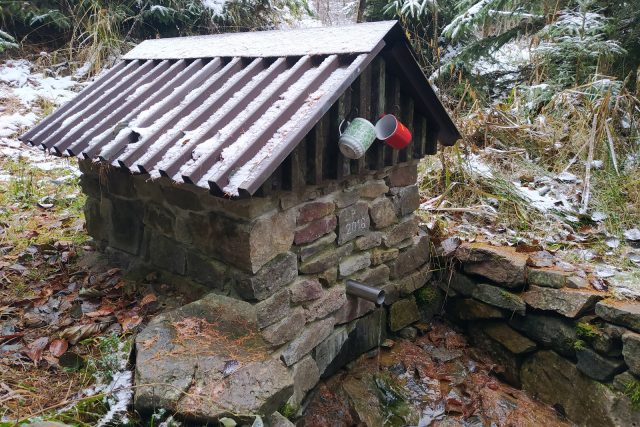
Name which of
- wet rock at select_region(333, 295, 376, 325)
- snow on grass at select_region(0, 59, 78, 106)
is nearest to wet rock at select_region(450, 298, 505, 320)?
wet rock at select_region(333, 295, 376, 325)

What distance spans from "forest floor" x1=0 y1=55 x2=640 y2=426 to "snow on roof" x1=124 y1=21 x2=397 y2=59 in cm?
160

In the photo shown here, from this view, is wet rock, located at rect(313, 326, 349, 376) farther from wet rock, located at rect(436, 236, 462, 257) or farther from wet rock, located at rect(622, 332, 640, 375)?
wet rock, located at rect(622, 332, 640, 375)

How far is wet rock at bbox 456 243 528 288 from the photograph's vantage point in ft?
11.8

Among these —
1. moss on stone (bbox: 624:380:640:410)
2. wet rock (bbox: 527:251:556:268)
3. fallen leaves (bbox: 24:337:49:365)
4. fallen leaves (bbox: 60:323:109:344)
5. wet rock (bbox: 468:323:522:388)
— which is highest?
fallen leaves (bbox: 60:323:109:344)

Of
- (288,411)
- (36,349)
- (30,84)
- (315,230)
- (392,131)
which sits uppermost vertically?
(30,84)

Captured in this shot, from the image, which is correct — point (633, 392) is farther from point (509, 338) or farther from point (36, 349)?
point (36, 349)

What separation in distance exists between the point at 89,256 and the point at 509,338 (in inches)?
131

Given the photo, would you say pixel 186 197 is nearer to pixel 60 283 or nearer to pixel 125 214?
pixel 125 214

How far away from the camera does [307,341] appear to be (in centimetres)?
299

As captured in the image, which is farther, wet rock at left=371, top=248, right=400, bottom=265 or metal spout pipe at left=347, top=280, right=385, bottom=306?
wet rock at left=371, top=248, right=400, bottom=265

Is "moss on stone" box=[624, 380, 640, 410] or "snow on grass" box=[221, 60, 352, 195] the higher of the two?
"snow on grass" box=[221, 60, 352, 195]

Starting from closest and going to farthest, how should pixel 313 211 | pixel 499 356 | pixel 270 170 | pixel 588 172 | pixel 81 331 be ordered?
pixel 270 170 → pixel 81 331 → pixel 313 211 → pixel 499 356 → pixel 588 172

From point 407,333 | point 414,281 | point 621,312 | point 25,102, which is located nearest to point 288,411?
point 407,333

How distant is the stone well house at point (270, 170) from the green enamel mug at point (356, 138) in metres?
0.12
